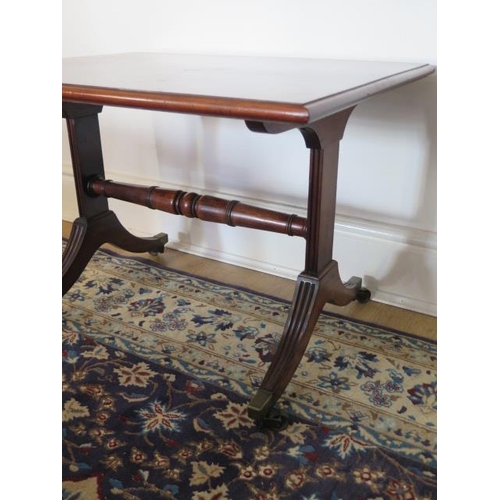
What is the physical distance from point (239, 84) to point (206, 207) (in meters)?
0.42

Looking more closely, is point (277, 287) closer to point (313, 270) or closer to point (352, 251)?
point (352, 251)

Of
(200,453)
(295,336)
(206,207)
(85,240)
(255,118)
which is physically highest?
(255,118)

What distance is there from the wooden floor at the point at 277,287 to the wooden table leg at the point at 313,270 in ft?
0.85

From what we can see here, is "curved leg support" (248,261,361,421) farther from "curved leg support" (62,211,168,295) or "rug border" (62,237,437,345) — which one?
"curved leg support" (62,211,168,295)

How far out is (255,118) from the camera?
0.77m

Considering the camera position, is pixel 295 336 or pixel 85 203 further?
pixel 85 203

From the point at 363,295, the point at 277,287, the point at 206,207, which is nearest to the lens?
the point at 206,207

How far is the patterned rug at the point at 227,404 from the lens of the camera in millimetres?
924

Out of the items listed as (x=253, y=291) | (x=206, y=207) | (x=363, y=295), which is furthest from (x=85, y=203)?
(x=363, y=295)

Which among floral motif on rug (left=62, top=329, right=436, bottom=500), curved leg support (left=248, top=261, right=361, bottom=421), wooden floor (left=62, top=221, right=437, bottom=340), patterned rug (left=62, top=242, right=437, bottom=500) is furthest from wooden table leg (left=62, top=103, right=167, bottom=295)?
curved leg support (left=248, top=261, right=361, bottom=421)

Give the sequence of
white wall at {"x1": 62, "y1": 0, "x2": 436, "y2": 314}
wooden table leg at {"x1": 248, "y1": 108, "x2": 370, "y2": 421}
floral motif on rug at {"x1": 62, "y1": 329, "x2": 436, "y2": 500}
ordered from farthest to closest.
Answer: white wall at {"x1": 62, "y1": 0, "x2": 436, "y2": 314}, wooden table leg at {"x1": 248, "y1": 108, "x2": 370, "y2": 421}, floral motif on rug at {"x1": 62, "y1": 329, "x2": 436, "y2": 500}

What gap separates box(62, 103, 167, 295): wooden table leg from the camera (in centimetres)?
143

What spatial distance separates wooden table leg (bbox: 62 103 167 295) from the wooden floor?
250mm

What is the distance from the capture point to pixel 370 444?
100 cm
